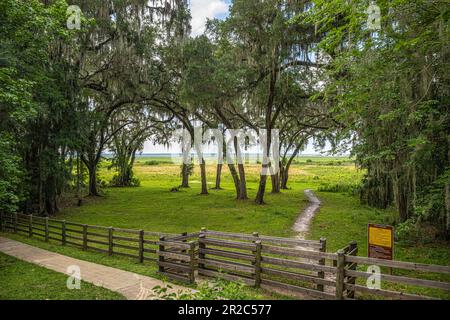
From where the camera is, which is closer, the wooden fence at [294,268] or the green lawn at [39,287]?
the wooden fence at [294,268]

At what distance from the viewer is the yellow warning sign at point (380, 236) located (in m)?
6.79

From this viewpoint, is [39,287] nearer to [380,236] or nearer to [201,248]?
[201,248]

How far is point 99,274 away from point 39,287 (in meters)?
1.30

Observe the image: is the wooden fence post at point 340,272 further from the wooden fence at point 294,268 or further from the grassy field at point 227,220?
the grassy field at point 227,220

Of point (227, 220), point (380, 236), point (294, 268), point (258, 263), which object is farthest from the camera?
point (227, 220)

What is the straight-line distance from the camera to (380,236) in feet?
22.9

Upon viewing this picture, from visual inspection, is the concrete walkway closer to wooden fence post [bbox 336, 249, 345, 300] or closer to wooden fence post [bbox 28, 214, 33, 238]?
wooden fence post [bbox 28, 214, 33, 238]

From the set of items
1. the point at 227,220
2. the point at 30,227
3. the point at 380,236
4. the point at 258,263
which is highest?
the point at 380,236

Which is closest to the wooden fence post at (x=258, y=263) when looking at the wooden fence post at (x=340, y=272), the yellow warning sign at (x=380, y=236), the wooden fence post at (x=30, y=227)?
the wooden fence post at (x=340, y=272)

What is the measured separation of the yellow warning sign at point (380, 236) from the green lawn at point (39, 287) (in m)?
5.91

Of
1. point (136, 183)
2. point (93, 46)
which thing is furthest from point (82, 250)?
point (136, 183)

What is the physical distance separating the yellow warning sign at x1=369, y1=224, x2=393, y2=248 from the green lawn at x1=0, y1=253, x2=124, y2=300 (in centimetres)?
591

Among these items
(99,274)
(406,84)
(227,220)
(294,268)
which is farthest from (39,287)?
(406,84)
